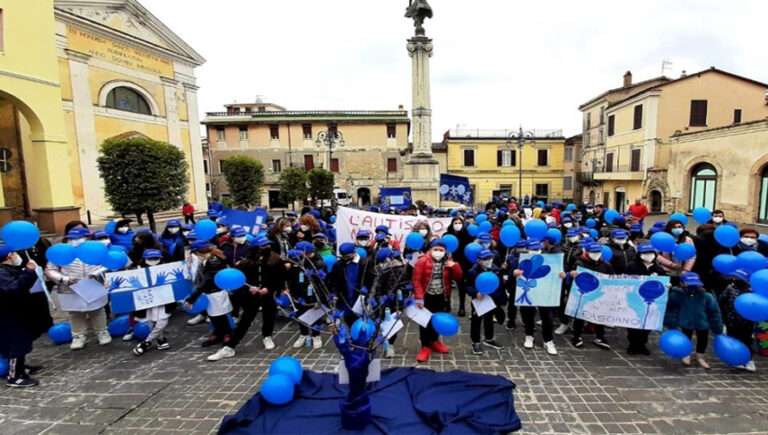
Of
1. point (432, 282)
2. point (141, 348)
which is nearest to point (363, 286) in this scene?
point (432, 282)

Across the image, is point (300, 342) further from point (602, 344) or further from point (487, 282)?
point (602, 344)

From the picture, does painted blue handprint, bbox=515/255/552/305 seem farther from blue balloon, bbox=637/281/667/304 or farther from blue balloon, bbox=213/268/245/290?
blue balloon, bbox=213/268/245/290

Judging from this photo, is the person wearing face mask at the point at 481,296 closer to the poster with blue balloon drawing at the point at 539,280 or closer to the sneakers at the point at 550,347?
the poster with blue balloon drawing at the point at 539,280

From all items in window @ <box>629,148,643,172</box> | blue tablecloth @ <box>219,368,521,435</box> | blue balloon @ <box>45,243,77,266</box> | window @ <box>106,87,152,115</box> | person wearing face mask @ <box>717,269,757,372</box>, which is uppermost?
window @ <box>106,87,152,115</box>

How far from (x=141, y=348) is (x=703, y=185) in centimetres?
2902

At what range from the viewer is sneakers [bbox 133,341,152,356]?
5.71 metres

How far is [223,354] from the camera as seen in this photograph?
221 inches

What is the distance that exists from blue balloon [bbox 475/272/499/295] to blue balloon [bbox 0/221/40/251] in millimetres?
5805

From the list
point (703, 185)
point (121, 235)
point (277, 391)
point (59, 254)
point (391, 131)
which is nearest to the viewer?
point (277, 391)

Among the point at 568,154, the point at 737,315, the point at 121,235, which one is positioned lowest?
the point at 737,315

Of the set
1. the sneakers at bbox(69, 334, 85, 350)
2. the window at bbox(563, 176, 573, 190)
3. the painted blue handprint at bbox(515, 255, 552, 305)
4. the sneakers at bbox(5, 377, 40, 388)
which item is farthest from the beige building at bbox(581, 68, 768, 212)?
the sneakers at bbox(5, 377, 40, 388)

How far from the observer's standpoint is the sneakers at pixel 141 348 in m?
5.71

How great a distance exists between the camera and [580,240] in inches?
246

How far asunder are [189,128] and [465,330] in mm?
26576
